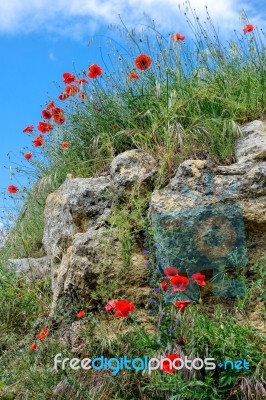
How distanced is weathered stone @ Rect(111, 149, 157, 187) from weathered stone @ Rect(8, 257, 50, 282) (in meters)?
1.62

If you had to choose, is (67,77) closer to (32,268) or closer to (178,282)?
(32,268)

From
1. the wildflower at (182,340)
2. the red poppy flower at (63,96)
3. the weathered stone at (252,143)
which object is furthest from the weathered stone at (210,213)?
the red poppy flower at (63,96)

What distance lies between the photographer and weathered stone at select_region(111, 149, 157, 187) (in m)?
4.68

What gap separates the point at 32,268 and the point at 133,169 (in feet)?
6.53

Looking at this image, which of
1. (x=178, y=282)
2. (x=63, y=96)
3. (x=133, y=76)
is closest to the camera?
(x=178, y=282)

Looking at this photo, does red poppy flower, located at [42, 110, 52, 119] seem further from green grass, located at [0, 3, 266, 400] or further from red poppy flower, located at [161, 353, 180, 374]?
red poppy flower, located at [161, 353, 180, 374]

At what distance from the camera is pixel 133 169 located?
4785mm

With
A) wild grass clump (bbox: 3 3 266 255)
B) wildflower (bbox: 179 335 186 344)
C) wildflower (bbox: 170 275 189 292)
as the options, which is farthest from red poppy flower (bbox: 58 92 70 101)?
wildflower (bbox: 179 335 186 344)

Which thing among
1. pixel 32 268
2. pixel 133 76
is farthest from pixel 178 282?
pixel 133 76

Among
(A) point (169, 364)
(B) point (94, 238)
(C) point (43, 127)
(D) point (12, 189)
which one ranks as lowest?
(A) point (169, 364)

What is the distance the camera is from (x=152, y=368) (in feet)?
10.7

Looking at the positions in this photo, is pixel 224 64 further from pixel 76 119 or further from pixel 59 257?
pixel 59 257

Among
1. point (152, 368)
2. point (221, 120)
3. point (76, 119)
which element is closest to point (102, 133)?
point (76, 119)

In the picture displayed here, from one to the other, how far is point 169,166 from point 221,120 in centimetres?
80
